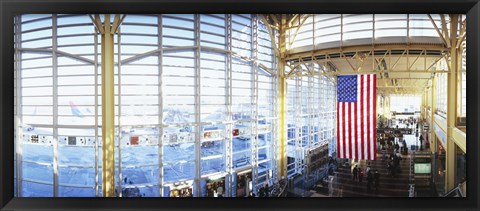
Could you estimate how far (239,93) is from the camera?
7.60m

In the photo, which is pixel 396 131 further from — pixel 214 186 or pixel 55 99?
pixel 55 99

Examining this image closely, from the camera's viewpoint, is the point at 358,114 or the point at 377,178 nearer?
the point at 358,114

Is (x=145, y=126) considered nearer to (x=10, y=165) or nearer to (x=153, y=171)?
(x=153, y=171)

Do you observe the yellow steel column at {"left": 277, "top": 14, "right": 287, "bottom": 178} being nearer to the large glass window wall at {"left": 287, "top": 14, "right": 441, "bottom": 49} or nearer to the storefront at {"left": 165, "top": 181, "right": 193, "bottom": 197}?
the large glass window wall at {"left": 287, "top": 14, "right": 441, "bottom": 49}

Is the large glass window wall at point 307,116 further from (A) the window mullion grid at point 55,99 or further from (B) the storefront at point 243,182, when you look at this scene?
(A) the window mullion grid at point 55,99

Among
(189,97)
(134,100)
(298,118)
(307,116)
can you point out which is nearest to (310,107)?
(307,116)

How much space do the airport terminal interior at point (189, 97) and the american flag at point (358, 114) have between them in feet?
0.20

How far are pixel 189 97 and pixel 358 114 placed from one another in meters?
4.81

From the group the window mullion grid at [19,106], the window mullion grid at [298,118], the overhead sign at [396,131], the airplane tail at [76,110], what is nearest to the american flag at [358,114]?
the window mullion grid at [298,118]

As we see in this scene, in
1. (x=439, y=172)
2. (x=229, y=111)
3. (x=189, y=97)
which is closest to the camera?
(x=189, y=97)

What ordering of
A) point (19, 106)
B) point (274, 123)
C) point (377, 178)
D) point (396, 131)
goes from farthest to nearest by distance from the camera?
point (396, 131)
point (274, 123)
point (377, 178)
point (19, 106)

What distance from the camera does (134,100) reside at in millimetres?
6340

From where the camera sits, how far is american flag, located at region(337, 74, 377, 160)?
7305 millimetres

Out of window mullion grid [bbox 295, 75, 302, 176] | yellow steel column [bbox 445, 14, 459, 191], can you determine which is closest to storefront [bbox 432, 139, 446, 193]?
yellow steel column [bbox 445, 14, 459, 191]
